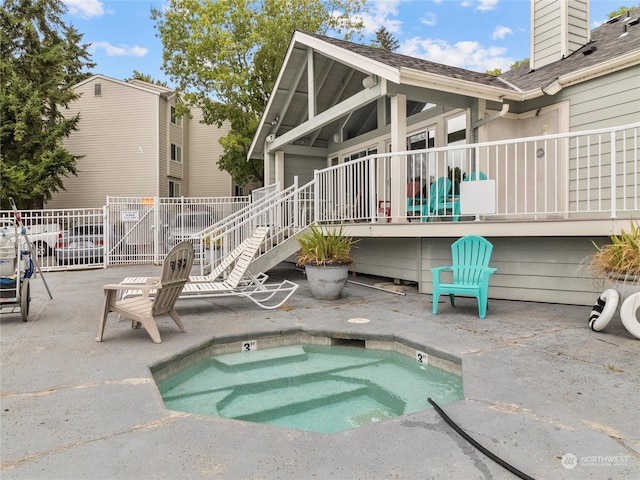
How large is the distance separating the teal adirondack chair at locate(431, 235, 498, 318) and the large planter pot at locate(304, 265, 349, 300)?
1555mm

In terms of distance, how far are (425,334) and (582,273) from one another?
2.86m

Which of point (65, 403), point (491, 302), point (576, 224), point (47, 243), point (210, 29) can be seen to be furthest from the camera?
point (210, 29)

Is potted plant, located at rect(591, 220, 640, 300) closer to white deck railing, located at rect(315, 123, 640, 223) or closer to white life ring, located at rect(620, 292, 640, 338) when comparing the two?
white life ring, located at rect(620, 292, 640, 338)

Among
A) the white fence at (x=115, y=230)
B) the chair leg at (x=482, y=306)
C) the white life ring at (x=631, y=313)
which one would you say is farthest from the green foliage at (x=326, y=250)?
the white fence at (x=115, y=230)

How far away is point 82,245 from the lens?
38.2ft

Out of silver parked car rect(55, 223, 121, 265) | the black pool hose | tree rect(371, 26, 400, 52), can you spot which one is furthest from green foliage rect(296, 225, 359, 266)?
tree rect(371, 26, 400, 52)

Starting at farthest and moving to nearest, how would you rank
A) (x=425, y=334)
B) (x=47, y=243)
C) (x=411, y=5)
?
(x=411, y=5) → (x=47, y=243) → (x=425, y=334)

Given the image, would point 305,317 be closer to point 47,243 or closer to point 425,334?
point 425,334

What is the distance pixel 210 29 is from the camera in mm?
17234

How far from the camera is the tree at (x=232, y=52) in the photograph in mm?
17344

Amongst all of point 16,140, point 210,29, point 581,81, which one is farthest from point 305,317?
point 16,140

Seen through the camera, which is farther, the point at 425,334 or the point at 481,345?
the point at 425,334

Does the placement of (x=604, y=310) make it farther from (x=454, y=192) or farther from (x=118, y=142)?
(x=118, y=142)

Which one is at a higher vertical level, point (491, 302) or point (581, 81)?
point (581, 81)
